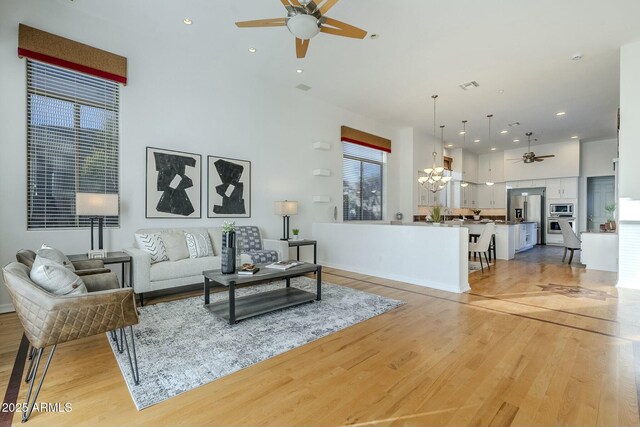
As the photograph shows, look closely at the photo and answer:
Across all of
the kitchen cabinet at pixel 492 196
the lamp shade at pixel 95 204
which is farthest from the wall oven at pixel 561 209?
the lamp shade at pixel 95 204

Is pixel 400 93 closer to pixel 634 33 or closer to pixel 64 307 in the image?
pixel 634 33

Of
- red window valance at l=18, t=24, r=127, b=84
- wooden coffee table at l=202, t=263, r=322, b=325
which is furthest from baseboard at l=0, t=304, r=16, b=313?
red window valance at l=18, t=24, r=127, b=84

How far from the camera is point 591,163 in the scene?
9523 millimetres

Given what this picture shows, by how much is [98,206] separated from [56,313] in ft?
7.08

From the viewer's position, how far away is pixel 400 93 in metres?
6.22

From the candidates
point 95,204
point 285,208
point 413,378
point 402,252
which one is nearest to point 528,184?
point 402,252

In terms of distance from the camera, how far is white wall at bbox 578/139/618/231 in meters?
9.20

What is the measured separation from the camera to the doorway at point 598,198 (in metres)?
9.30

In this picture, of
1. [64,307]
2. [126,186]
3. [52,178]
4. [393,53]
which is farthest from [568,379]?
[52,178]

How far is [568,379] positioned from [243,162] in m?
5.02

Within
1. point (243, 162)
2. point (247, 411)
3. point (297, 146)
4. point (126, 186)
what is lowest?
point (247, 411)

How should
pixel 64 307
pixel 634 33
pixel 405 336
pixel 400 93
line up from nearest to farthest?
pixel 64 307
pixel 405 336
pixel 634 33
pixel 400 93

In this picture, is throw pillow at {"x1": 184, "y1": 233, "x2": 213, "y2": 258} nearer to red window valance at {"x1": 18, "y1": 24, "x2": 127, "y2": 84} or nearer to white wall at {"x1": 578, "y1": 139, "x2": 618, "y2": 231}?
red window valance at {"x1": 18, "y1": 24, "x2": 127, "y2": 84}

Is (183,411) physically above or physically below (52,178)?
below
